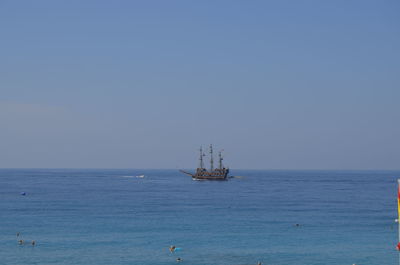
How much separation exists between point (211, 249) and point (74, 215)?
108ft

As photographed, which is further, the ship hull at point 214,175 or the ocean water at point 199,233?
the ship hull at point 214,175

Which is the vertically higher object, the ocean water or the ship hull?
the ship hull

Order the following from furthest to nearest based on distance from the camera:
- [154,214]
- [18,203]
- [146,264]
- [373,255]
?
1. [18,203]
2. [154,214]
3. [373,255]
4. [146,264]

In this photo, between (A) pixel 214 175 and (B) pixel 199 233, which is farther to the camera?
(A) pixel 214 175

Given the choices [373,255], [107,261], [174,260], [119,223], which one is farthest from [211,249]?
[119,223]

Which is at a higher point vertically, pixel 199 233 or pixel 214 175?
pixel 214 175

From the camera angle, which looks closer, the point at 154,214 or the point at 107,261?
the point at 107,261

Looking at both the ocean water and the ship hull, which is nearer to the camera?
the ocean water

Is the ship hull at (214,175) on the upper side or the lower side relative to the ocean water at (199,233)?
upper

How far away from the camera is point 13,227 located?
217 feet

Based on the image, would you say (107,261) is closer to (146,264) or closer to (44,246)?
(146,264)

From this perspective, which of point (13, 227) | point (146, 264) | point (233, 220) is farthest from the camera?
point (233, 220)

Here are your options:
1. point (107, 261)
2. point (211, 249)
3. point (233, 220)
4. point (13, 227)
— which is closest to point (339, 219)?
point (233, 220)

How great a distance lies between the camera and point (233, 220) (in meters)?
73.6
